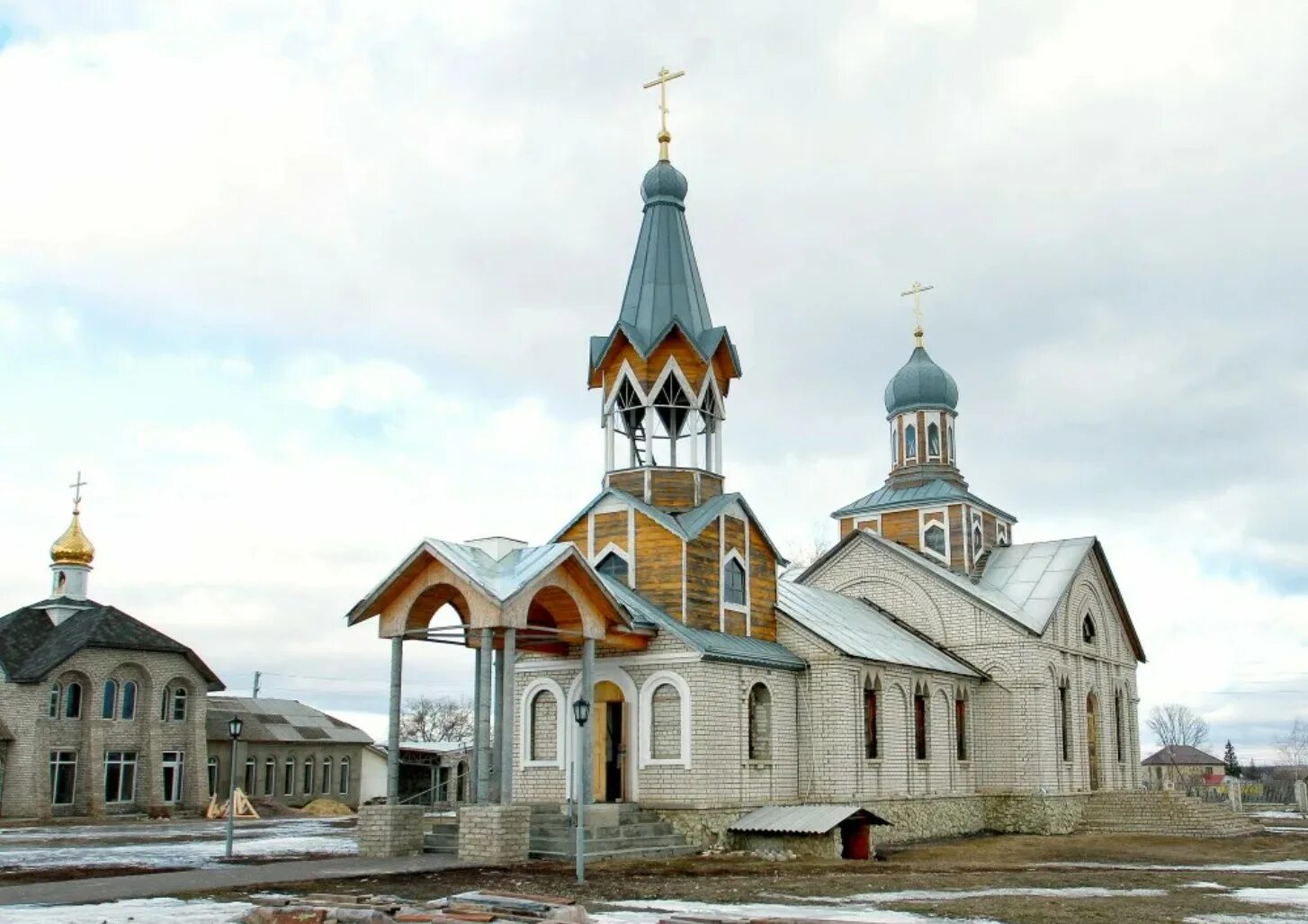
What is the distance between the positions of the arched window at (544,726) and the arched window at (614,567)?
2.58 m

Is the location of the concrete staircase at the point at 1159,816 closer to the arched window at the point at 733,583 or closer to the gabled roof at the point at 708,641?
the gabled roof at the point at 708,641

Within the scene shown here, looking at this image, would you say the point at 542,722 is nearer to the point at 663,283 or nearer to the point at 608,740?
the point at 608,740

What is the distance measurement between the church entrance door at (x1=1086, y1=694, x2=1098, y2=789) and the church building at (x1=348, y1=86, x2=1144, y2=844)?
12 cm

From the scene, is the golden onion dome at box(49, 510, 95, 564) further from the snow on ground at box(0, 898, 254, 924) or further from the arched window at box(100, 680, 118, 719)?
the snow on ground at box(0, 898, 254, 924)

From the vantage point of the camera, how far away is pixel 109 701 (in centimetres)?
4009

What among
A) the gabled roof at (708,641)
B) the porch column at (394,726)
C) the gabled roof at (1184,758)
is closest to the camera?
the porch column at (394,726)

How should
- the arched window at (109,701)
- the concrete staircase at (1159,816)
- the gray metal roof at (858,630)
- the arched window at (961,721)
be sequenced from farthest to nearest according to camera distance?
1. the arched window at (109,701)
2. the arched window at (961,721)
3. the concrete staircase at (1159,816)
4. the gray metal roof at (858,630)

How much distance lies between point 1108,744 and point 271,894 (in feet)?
90.5

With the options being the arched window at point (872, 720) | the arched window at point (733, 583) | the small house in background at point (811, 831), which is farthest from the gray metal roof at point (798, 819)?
the arched window at point (733, 583)

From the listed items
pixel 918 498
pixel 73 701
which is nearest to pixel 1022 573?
pixel 918 498

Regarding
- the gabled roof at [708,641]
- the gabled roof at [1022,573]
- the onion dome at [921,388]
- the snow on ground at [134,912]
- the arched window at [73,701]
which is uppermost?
the onion dome at [921,388]

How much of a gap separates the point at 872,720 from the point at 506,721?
31.6 ft

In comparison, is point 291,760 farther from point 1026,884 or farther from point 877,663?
point 1026,884

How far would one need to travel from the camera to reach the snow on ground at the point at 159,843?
2070 cm
